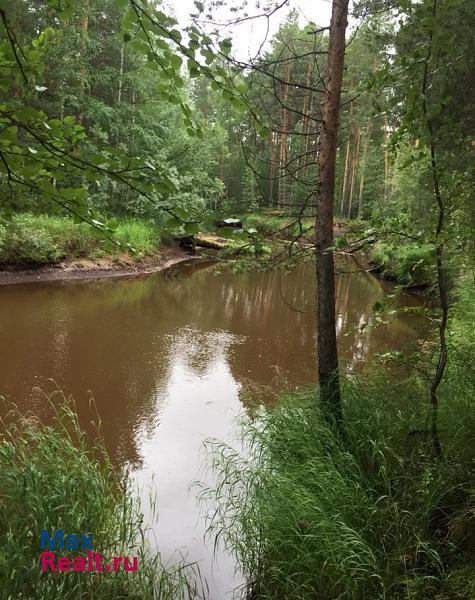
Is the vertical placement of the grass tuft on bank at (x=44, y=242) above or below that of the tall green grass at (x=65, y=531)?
above

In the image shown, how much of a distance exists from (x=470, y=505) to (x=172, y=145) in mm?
18009

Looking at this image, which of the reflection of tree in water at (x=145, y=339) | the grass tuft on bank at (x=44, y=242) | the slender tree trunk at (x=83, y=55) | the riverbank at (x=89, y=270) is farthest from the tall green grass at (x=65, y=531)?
the slender tree trunk at (x=83, y=55)

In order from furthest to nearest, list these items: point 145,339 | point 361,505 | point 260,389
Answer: point 145,339
point 260,389
point 361,505

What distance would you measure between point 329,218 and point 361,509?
216cm

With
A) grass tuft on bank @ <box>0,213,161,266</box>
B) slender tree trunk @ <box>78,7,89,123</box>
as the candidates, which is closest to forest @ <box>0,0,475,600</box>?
grass tuft on bank @ <box>0,213,161,266</box>

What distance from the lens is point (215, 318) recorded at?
10375mm

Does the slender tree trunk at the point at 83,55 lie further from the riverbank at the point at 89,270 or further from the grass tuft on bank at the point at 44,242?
the riverbank at the point at 89,270

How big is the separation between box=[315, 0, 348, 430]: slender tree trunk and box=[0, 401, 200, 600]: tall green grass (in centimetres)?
178

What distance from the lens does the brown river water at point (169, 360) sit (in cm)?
382

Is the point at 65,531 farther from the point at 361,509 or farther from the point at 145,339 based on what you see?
the point at 145,339

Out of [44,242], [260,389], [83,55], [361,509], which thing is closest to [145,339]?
[260,389]

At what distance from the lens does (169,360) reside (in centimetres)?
734

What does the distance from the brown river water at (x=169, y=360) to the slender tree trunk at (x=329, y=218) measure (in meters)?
0.30

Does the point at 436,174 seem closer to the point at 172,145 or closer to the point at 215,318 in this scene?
the point at 215,318
